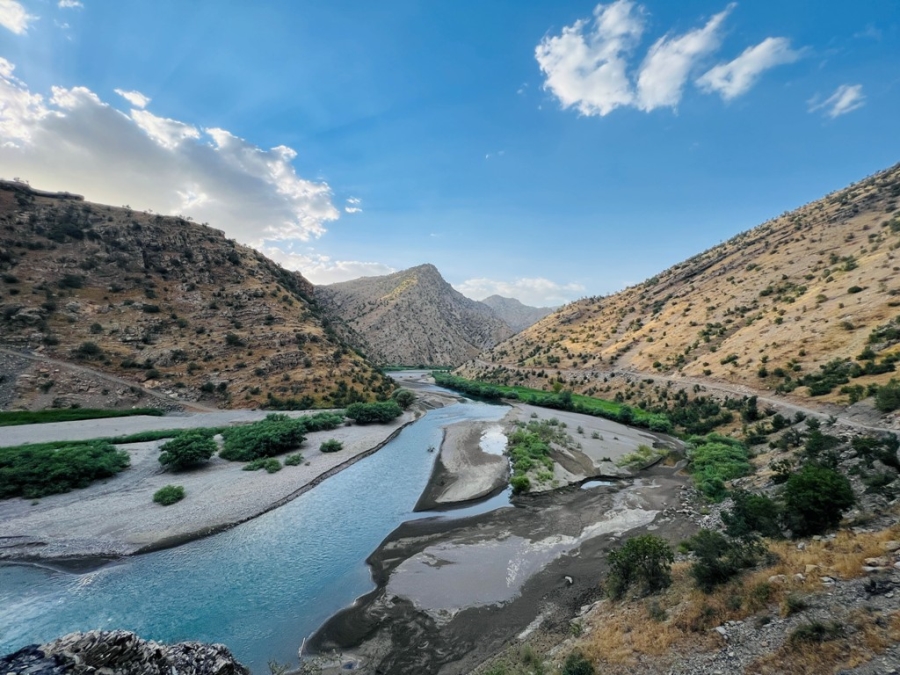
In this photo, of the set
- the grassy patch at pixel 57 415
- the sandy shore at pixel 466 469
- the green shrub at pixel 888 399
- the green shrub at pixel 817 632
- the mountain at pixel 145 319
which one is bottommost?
the sandy shore at pixel 466 469

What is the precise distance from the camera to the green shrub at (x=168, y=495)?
25.4m

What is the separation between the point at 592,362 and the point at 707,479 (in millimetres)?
57634

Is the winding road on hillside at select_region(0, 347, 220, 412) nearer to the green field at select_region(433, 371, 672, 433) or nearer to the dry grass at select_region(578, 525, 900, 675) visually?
the green field at select_region(433, 371, 672, 433)

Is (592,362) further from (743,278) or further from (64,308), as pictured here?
(64,308)

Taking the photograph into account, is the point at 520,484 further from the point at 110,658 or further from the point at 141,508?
the point at 141,508

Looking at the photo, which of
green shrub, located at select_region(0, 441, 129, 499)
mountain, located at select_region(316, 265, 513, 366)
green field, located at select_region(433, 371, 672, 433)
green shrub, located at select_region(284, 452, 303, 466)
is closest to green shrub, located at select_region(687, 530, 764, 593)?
green shrub, located at select_region(284, 452, 303, 466)

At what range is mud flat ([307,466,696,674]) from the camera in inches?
558

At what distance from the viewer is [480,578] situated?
18.4 m

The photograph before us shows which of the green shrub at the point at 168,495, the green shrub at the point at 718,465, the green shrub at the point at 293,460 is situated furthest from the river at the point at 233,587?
the green shrub at the point at 718,465

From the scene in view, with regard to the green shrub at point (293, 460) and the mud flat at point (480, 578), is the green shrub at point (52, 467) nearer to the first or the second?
the green shrub at point (293, 460)

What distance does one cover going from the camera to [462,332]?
18375 cm

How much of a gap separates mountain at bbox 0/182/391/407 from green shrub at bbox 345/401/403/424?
8584 millimetres

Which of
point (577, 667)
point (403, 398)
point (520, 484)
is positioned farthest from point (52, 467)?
point (403, 398)

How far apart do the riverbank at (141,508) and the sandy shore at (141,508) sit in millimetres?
45
